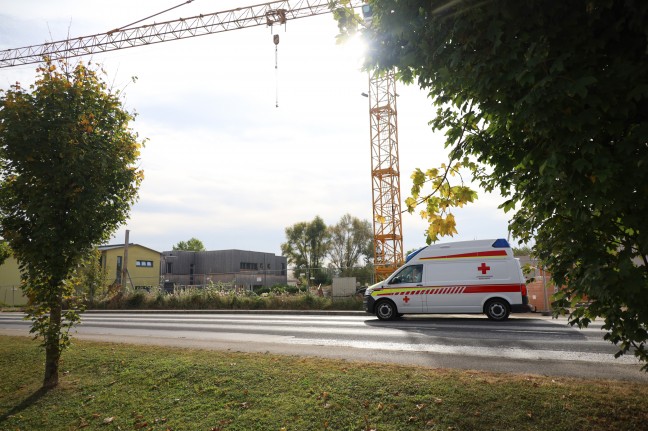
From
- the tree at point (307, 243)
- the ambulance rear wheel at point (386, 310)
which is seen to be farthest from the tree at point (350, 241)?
the ambulance rear wheel at point (386, 310)

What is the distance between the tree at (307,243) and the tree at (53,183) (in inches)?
2400

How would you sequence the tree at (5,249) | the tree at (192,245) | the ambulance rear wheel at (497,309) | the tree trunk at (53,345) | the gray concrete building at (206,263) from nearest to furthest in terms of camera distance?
the tree trunk at (53,345) < the tree at (5,249) < the ambulance rear wheel at (497,309) < the gray concrete building at (206,263) < the tree at (192,245)

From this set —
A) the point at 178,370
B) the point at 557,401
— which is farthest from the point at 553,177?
the point at 178,370

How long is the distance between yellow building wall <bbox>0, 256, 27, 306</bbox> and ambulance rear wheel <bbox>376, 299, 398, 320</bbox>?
36.9 meters

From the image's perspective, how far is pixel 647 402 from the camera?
15.3 feet

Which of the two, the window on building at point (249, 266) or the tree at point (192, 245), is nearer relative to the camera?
the window on building at point (249, 266)

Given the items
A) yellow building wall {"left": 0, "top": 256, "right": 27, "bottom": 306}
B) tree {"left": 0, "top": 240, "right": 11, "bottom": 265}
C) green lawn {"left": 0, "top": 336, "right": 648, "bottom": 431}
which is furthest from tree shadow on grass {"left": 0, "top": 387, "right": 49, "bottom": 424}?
yellow building wall {"left": 0, "top": 256, "right": 27, "bottom": 306}

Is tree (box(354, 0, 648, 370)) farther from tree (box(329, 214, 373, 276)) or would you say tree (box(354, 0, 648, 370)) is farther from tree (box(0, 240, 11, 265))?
tree (box(329, 214, 373, 276))

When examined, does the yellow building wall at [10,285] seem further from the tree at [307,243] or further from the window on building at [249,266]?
the tree at [307,243]

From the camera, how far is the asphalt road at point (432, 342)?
7.45m

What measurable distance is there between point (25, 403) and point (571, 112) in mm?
7865

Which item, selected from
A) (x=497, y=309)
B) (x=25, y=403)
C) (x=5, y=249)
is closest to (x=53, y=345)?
(x=25, y=403)

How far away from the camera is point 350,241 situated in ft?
220

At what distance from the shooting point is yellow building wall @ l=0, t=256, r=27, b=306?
40400mm
